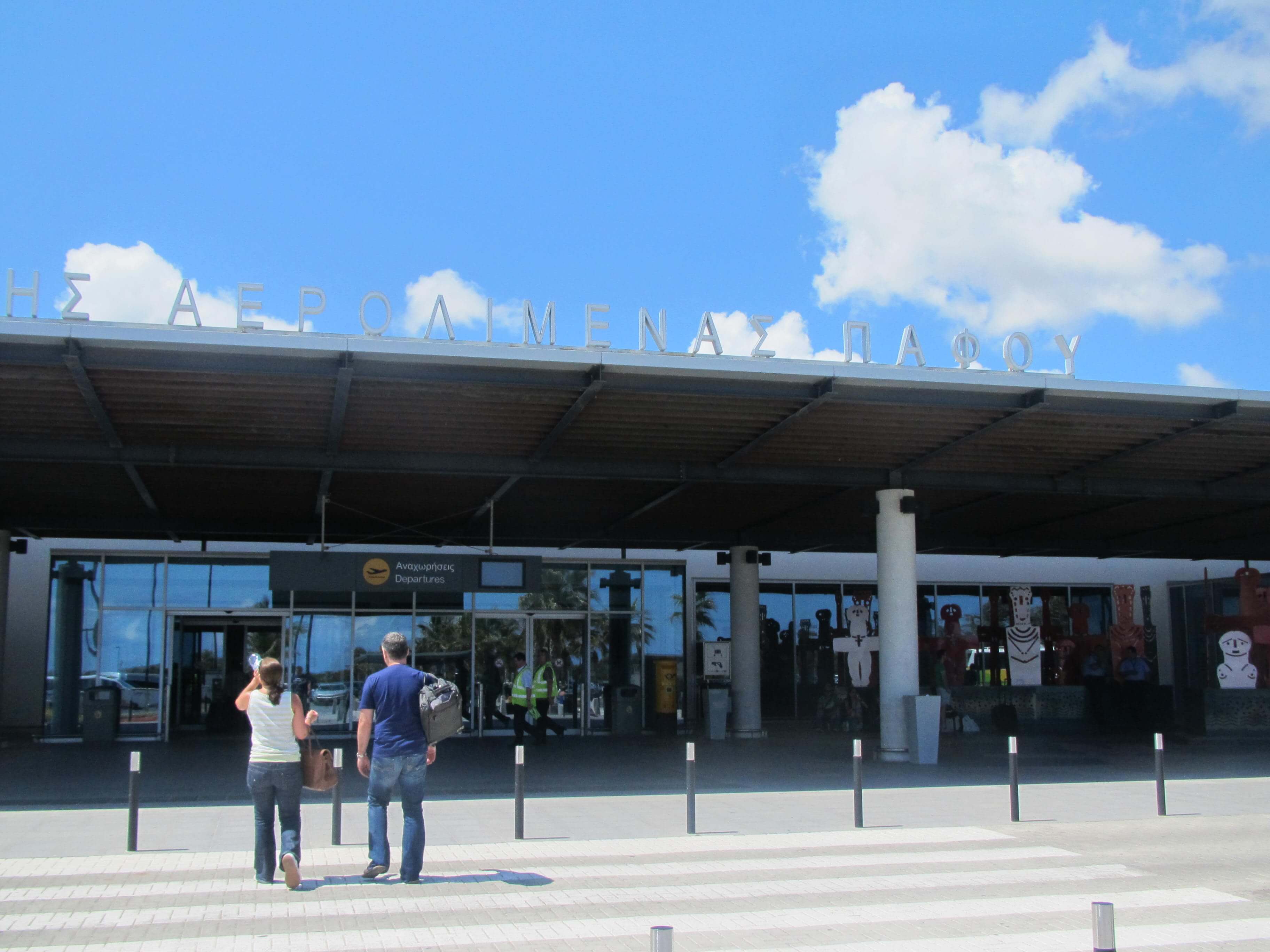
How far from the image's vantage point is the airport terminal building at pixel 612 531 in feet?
46.9

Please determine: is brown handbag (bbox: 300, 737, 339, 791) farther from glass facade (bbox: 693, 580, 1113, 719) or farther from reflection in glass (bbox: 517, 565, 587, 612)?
glass facade (bbox: 693, 580, 1113, 719)

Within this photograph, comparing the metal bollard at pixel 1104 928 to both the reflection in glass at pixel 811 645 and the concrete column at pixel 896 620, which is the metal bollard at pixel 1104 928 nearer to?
the concrete column at pixel 896 620

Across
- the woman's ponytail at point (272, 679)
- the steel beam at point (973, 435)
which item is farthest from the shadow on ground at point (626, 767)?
the woman's ponytail at point (272, 679)

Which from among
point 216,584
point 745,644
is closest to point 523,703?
point 745,644

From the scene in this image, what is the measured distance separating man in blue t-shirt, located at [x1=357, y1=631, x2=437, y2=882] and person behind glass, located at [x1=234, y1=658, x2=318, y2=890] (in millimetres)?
473

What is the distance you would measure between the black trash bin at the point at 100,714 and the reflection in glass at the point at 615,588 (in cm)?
961

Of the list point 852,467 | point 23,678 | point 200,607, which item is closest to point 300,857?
point 852,467

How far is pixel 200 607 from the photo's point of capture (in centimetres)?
2438

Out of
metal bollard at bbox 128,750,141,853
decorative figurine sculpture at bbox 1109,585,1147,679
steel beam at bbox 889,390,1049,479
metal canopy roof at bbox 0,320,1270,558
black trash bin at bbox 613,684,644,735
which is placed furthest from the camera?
decorative figurine sculpture at bbox 1109,585,1147,679

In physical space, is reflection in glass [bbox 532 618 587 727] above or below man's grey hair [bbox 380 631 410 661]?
below

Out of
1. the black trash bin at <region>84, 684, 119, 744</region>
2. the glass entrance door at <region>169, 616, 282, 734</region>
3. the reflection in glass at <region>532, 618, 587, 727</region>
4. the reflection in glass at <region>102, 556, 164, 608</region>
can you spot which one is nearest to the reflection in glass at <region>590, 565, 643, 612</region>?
the reflection in glass at <region>532, 618, 587, 727</region>

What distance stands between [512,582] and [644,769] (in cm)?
363

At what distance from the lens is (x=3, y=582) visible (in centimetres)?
2314

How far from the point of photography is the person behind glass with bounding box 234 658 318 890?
8.55 meters
